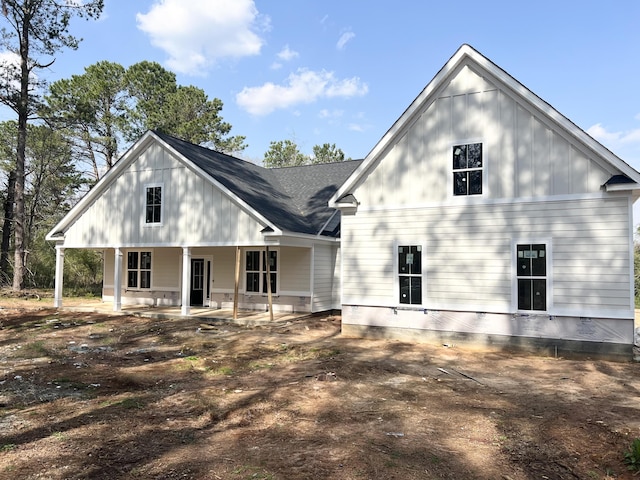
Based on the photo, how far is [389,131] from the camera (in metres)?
12.3

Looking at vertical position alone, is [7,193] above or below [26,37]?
below

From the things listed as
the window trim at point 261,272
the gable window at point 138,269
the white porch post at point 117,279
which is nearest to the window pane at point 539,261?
the window trim at point 261,272

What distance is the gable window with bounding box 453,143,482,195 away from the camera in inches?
449

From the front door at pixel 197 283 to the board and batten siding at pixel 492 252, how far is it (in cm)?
832

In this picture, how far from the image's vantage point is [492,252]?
36.3 ft

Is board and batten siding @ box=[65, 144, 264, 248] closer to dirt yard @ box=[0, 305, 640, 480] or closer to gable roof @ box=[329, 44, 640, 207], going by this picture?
gable roof @ box=[329, 44, 640, 207]

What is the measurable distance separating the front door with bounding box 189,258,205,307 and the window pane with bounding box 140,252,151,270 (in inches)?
96.7

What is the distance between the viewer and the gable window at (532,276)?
415 inches

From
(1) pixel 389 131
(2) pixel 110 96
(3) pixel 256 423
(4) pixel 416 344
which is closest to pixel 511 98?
(1) pixel 389 131

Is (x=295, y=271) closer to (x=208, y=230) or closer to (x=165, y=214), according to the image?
(x=208, y=230)

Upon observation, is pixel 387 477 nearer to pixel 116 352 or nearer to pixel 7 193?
pixel 116 352

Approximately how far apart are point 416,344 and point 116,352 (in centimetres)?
750

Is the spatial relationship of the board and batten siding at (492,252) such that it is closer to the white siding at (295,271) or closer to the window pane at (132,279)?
the white siding at (295,271)

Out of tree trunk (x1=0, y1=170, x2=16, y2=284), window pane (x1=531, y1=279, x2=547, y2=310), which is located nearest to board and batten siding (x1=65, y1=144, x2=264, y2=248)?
window pane (x1=531, y1=279, x2=547, y2=310)
